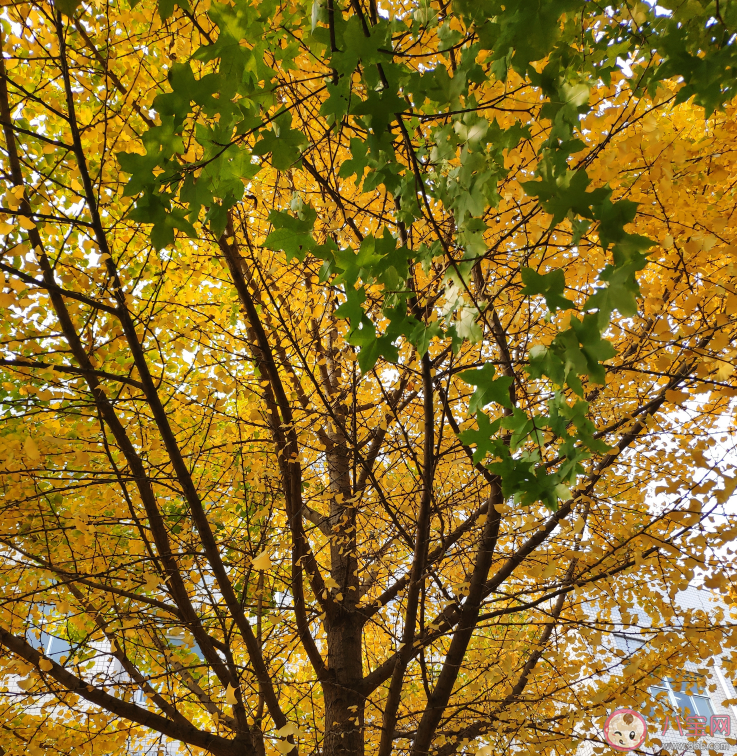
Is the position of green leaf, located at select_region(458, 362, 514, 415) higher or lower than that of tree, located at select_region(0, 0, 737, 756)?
lower

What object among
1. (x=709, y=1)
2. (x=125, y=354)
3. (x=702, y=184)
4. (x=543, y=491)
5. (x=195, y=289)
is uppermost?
(x=195, y=289)

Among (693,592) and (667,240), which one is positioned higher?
(693,592)

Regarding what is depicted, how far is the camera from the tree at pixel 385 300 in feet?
4.20

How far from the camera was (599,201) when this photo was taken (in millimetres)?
1063

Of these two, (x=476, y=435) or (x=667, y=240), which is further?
(x=667, y=240)

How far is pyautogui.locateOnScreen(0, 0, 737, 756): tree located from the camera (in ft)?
4.20

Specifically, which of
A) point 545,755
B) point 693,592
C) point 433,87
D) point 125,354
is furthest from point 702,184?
point 693,592

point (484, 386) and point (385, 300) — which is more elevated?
point (385, 300)

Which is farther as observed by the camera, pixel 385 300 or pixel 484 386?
pixel 385 300

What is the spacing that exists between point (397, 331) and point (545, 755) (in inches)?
176

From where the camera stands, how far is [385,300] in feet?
5.16

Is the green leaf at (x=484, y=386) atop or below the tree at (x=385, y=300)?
below

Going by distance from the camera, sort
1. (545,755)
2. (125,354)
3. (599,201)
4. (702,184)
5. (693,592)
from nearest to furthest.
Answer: (599,201)
(702,184)
(545,755)
(125,354)
(693,592)

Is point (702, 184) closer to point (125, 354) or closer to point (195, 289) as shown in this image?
point (195, 289)
